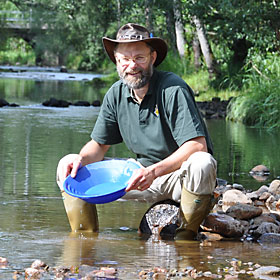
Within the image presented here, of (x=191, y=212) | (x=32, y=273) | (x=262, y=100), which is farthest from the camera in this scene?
(x=262, y=100)

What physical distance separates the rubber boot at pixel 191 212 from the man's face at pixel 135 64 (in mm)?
798

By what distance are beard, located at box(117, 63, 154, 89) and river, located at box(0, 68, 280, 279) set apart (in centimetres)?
104

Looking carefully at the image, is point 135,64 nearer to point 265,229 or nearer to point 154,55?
point 154,55

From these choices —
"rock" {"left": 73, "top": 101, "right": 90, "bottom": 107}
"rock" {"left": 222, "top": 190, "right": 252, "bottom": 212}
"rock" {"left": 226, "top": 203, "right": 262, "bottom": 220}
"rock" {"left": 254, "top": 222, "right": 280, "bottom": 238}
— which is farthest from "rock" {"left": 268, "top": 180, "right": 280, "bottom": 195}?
"rock" {"left": 73, "top": 101, "right": 90, "bottom": 107}

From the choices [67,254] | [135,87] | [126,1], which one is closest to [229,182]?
[135,87]

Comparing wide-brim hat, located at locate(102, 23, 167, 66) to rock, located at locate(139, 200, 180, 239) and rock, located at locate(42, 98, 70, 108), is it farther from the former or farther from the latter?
rock, located at locate(42, 98, 70, 108)

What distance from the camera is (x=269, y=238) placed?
5008 mm

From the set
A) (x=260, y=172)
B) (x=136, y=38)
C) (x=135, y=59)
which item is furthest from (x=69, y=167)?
(x=260, y=172)

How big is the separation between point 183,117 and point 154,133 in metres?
0.30

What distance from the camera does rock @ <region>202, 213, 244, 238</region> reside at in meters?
5.12

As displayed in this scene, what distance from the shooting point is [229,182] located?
756 centimetres

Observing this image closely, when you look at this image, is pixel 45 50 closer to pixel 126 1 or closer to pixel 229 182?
pixel 126 1

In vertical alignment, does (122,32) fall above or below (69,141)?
above

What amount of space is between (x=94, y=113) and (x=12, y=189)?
32.8ft
